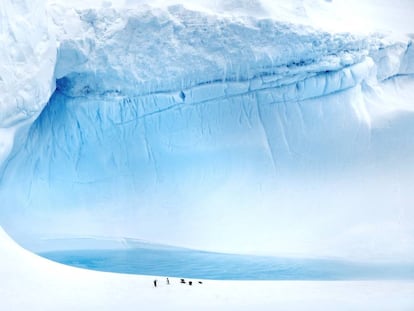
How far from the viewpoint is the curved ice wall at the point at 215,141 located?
29.2 ft

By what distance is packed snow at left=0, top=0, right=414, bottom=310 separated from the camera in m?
8.88

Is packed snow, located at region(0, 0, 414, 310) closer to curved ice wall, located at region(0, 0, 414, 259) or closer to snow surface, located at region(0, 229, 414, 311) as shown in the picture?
curved ice wall, located at region(0, 0, 414, 259)

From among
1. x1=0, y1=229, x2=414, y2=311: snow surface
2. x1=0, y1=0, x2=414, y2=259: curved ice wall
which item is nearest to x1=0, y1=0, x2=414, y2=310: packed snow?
x1=0, y1=0, x2=414, y2=259: curved ice wall

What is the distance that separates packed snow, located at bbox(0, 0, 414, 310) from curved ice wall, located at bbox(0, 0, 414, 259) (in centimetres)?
2

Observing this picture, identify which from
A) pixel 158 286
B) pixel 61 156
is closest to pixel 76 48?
pixel 61 156

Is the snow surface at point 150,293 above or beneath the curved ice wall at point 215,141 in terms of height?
beneath

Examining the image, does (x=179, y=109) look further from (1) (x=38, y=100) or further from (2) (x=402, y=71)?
(2) (x=402, y=71)

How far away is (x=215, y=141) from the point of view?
30.4 ft

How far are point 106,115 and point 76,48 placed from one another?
3.19 feet

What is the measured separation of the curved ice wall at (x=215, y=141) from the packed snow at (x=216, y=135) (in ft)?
0.05

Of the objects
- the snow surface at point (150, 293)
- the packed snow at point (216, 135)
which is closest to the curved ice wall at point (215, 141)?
the packed snow at point (216, 135)

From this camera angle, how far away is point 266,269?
8.44m

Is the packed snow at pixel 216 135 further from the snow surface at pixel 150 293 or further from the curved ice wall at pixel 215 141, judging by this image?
the snow surface at pixel 150 293

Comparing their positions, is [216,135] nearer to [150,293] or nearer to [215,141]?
[215,141]
